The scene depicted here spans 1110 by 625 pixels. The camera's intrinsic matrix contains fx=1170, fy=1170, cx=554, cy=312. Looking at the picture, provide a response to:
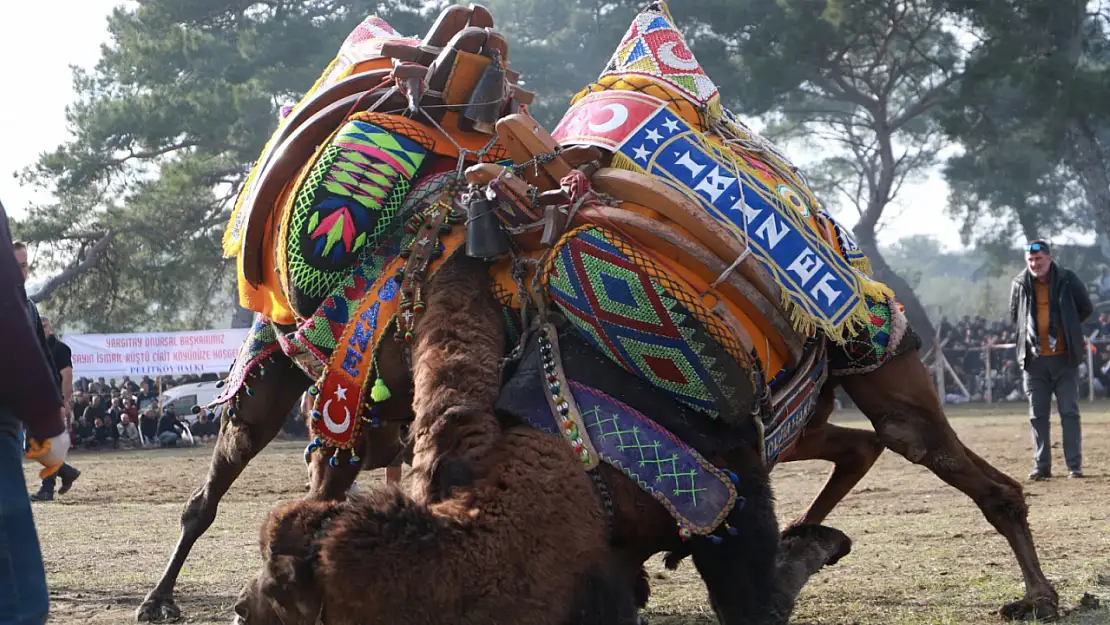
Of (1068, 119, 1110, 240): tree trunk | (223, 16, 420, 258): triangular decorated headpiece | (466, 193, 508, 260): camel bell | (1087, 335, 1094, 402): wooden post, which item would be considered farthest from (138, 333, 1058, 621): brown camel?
(1068, 119, 1110, 240): tree trunk

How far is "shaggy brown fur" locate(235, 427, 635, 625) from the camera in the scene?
2500mm

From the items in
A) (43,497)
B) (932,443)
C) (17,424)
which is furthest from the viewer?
(43,497)

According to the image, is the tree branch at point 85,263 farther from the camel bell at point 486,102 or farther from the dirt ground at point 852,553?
the camel bell at point 486,102

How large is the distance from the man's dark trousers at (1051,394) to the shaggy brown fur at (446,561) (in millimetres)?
8364

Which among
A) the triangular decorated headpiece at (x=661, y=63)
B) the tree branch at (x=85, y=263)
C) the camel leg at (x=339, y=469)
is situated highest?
the tree branch at (x=85, y=263)

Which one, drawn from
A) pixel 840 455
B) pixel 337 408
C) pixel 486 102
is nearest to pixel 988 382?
pixel 840 455

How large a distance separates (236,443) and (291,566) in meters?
2.82

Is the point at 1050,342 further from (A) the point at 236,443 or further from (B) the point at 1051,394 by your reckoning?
(A) the point at 236,443

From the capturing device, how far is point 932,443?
466cm

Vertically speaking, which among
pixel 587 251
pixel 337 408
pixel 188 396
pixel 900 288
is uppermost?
pixel 900 288

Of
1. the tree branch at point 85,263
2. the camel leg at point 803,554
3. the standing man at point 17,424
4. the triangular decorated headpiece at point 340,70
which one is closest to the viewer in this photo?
the standing man at point 17,424

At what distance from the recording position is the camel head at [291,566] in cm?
253

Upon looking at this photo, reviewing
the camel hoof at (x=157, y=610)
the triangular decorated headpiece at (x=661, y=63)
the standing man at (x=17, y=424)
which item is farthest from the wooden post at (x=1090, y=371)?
the standing man at (x=17, y=424)

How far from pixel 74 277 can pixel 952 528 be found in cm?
2521
